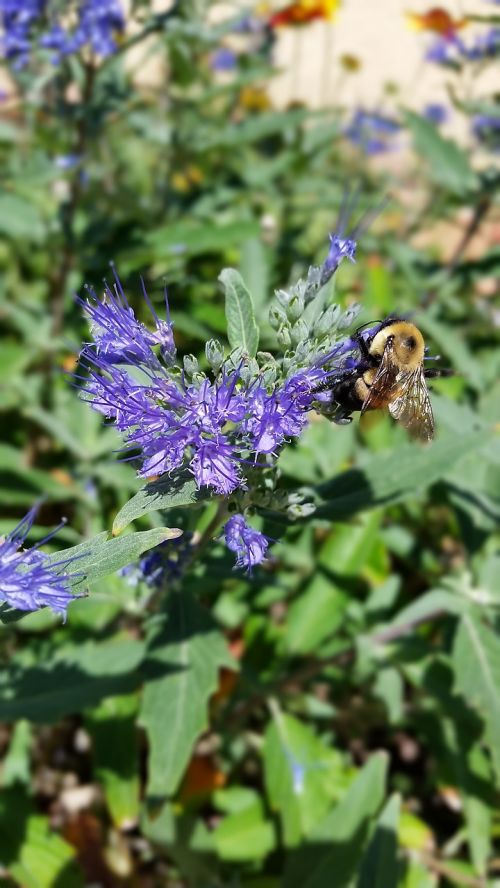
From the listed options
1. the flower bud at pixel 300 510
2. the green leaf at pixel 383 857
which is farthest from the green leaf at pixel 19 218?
the green leaf at pixel 383 857

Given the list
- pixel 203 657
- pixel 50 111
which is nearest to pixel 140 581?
pixel 203 657

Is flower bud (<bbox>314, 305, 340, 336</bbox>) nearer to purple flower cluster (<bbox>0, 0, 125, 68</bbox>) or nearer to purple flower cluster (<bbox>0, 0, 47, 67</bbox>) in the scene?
purple flower cluster (<bbox>0, 0, 125, 68</bbox>)

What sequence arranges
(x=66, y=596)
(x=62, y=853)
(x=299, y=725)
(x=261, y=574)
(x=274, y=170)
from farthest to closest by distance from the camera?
(x=274, y=170) → (x=299, y=725) → (x=62, y=853) → (x=261, y=574) → (x=66, y=596)

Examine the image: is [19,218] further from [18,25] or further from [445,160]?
[445,160]

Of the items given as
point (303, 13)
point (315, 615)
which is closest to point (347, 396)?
point (315, 615)

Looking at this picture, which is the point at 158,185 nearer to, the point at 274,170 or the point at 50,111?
the point at 274,170

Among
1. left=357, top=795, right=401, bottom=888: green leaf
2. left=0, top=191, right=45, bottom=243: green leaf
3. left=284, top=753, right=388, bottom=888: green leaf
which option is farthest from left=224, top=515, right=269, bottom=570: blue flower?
left=0, top=191, right=45, bottom=243: green leaf

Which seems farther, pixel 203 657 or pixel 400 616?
pixel 400 616

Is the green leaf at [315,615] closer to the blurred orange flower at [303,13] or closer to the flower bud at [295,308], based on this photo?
the flower bud at [295,308]

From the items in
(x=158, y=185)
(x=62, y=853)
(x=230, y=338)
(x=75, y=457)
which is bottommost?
(x=62, y=853)
